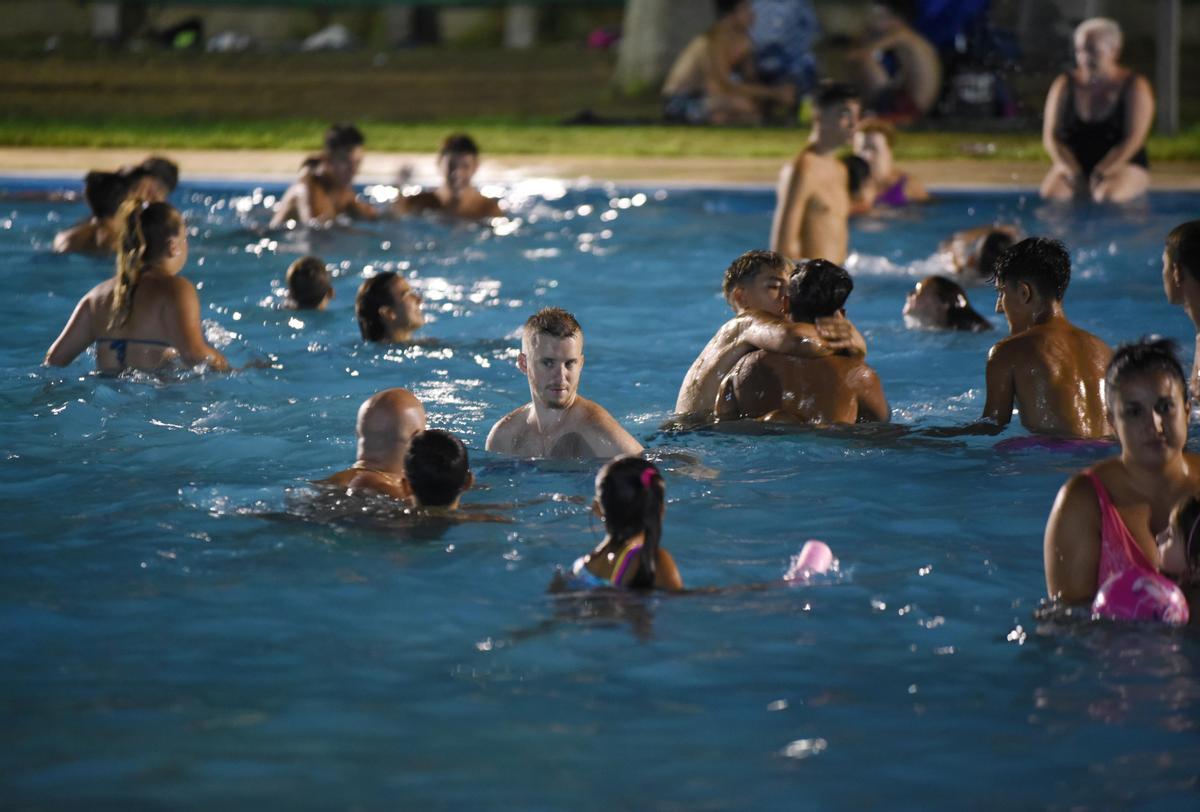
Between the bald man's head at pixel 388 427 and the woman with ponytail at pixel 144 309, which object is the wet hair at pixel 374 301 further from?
the bald man's head at pixel 388 427

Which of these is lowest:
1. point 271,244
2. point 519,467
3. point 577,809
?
point 577,809

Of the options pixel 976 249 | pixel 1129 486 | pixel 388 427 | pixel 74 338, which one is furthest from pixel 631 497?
pixel 976 249

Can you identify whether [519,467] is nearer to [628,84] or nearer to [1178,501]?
[1178,501]

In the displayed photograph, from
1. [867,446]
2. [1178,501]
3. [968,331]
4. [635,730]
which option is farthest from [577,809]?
[968,331]

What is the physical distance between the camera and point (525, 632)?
5219 millimetres

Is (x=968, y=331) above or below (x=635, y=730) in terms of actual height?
above

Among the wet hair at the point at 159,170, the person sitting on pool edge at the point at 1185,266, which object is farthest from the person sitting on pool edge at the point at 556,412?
the wet hair at the point at 159,170

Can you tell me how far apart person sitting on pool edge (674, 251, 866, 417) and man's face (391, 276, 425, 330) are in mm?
2146

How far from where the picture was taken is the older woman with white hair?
13.2 m

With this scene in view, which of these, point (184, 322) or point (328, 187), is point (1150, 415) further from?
point (328, 187)

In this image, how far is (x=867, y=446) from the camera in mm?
7230

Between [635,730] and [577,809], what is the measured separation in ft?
1.64

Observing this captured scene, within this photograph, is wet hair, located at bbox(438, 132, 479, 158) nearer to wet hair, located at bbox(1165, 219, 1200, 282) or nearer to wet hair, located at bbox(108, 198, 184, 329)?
wet hair, located at bbox(108, 198, 184, 329)

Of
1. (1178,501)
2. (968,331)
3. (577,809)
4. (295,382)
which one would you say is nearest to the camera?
(577,809)
